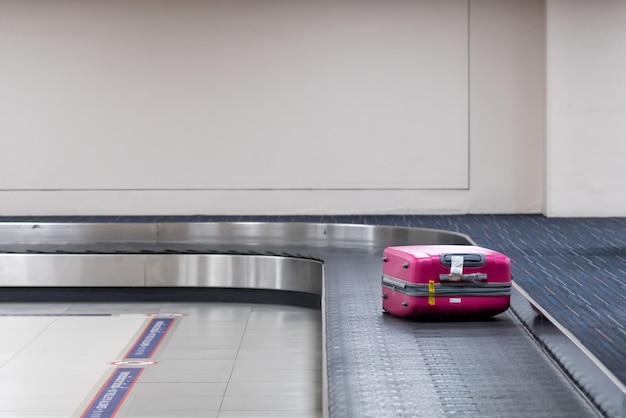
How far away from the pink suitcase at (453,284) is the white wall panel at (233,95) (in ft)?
20.1

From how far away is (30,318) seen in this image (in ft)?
25.1

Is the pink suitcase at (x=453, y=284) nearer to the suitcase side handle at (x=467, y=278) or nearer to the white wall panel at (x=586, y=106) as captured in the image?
the suitcase side handle at (x=467, y=278)

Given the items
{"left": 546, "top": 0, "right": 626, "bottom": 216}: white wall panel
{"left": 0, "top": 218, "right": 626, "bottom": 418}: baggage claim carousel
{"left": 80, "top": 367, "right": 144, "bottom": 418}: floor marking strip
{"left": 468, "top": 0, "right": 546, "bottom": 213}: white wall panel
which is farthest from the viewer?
{"left": 468, "top": 0, "right": 546, "bottom": 213}: white wall panel

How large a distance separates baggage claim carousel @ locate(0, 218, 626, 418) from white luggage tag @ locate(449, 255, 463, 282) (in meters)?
0.26

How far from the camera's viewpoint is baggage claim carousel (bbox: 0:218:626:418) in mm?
3758

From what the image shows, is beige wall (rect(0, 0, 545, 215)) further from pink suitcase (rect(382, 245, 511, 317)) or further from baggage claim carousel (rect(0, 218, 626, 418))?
pink suitcase (rect(382, 245, 511, 317))

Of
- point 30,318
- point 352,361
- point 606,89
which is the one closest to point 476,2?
point 606,89

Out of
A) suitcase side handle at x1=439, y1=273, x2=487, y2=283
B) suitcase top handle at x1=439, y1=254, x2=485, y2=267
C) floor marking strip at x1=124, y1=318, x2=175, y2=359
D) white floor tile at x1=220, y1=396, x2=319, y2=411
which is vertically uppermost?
suitcase top handle at x1=439, y1=254, x2=485, y2=267

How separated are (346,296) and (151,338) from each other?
60.4 inches

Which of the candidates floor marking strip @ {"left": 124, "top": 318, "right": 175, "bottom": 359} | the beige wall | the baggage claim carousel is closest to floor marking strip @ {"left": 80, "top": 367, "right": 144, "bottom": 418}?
floor marking strip @ {"left": 124, "top": 318, "right": 175, "bottom": 359}

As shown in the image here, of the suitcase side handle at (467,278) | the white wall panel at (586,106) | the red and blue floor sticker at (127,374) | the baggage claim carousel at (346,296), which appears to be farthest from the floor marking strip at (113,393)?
the white wall panel at (586,106)

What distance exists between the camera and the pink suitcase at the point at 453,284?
16.9 feet

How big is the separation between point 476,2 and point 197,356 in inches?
259

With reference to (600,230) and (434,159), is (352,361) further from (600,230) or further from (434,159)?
(434,159)
